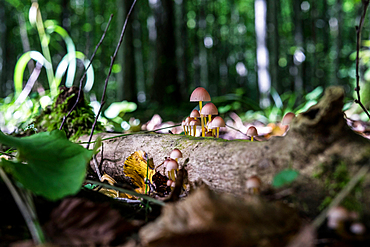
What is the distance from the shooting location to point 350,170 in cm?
83

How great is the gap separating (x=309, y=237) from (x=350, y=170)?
0.40 meters

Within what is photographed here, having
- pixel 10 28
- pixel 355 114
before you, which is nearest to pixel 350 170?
pixel 355 114

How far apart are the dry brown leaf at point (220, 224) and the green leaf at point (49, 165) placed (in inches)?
12.5

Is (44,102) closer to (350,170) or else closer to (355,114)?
(350,170)

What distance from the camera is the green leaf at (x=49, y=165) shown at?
761 mm

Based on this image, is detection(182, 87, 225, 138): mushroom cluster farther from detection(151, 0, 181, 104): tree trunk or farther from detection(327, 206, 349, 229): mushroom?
detection(151, 0, 181, 104): tree trunk

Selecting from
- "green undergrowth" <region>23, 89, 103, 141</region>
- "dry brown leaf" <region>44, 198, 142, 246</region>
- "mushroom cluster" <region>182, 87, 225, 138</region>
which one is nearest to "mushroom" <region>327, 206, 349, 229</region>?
"dry brown leaf" <region>44, 198, 142, 246</region>

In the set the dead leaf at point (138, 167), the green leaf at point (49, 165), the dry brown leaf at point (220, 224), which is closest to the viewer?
the dry brown leaf at point (220, 224)

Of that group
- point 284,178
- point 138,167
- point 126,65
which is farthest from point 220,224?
point 126,65

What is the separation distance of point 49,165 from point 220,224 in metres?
0.62

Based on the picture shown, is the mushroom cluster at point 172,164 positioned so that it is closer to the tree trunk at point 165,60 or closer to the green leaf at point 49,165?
the green leaf at point 49,165

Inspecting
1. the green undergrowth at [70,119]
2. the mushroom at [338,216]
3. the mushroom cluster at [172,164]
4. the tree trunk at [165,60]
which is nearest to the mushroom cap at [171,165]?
the mushroom cluster at [172,164]

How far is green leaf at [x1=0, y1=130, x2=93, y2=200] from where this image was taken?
76 centimetres

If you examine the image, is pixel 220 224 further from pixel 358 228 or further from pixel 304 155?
pixel 304 155
